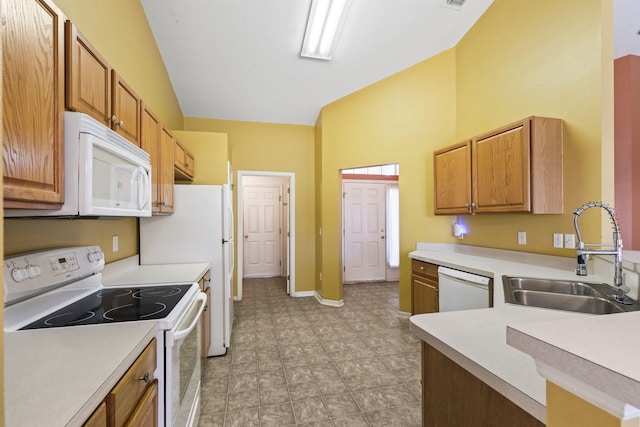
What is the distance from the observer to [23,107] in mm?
841

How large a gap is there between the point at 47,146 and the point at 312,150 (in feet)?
13.0

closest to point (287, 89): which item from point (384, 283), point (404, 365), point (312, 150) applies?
point (312, 150)

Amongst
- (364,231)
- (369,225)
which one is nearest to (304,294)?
(364,231)

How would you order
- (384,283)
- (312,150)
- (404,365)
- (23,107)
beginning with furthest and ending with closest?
(384,283)
(312,150)
(404,365)
(23,107)

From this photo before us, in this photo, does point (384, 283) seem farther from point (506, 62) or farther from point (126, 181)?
point (126, 181)

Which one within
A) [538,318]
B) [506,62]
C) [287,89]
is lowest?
[538,318]

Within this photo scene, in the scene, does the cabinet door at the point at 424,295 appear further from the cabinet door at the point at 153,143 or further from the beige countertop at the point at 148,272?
the cabinet door at the point at 153,143

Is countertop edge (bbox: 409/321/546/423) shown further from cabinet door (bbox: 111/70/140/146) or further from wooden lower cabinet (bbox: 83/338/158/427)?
cabinet door (bbox: 111/70/140/146)

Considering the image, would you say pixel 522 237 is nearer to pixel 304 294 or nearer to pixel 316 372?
pixel 316 372

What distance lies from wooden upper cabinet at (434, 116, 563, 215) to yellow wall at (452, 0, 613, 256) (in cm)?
→ 12

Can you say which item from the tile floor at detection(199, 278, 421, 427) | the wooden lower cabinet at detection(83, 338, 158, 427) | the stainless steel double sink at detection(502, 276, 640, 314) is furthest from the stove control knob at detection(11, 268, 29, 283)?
the stainless steel double sink at detection(502, 276, 640, 314)

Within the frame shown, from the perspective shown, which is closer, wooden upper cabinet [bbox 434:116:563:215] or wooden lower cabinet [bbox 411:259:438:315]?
wooden upper cabinet [bbox 434:116:563:215]

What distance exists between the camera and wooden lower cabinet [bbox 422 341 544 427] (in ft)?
2.65

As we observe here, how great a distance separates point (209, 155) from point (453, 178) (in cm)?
262
